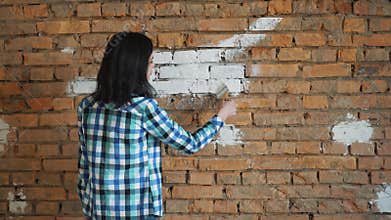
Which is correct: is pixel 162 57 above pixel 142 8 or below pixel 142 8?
below

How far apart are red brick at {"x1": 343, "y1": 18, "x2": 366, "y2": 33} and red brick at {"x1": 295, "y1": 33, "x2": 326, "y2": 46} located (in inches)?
4.9

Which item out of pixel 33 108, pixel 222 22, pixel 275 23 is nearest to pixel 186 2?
pixel 222 22

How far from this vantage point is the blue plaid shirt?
4.98 feet

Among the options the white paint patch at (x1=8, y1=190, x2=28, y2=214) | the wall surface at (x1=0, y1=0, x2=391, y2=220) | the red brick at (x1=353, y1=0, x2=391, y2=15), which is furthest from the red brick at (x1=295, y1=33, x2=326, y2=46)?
the white paint patch at (x1=8, y1=190, x2=28, y2=214)

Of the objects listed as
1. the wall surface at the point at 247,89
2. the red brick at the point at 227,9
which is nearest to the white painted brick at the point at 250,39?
the wall surface at the point at 247,89

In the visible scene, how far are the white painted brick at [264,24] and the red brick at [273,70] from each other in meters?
0.18

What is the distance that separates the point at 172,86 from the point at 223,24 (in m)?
0.41

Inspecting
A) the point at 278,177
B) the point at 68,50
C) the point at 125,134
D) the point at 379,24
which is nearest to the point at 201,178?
the point at 278,177

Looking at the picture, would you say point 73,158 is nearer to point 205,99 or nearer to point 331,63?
point 205,99

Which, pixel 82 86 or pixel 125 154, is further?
pixel 82 86

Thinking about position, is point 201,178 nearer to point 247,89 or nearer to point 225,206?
point 225,206

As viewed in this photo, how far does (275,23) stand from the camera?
6.86 feet

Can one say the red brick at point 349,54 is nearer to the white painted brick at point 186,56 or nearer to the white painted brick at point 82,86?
the white painted brick at point 186,56

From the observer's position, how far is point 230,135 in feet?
7.01
